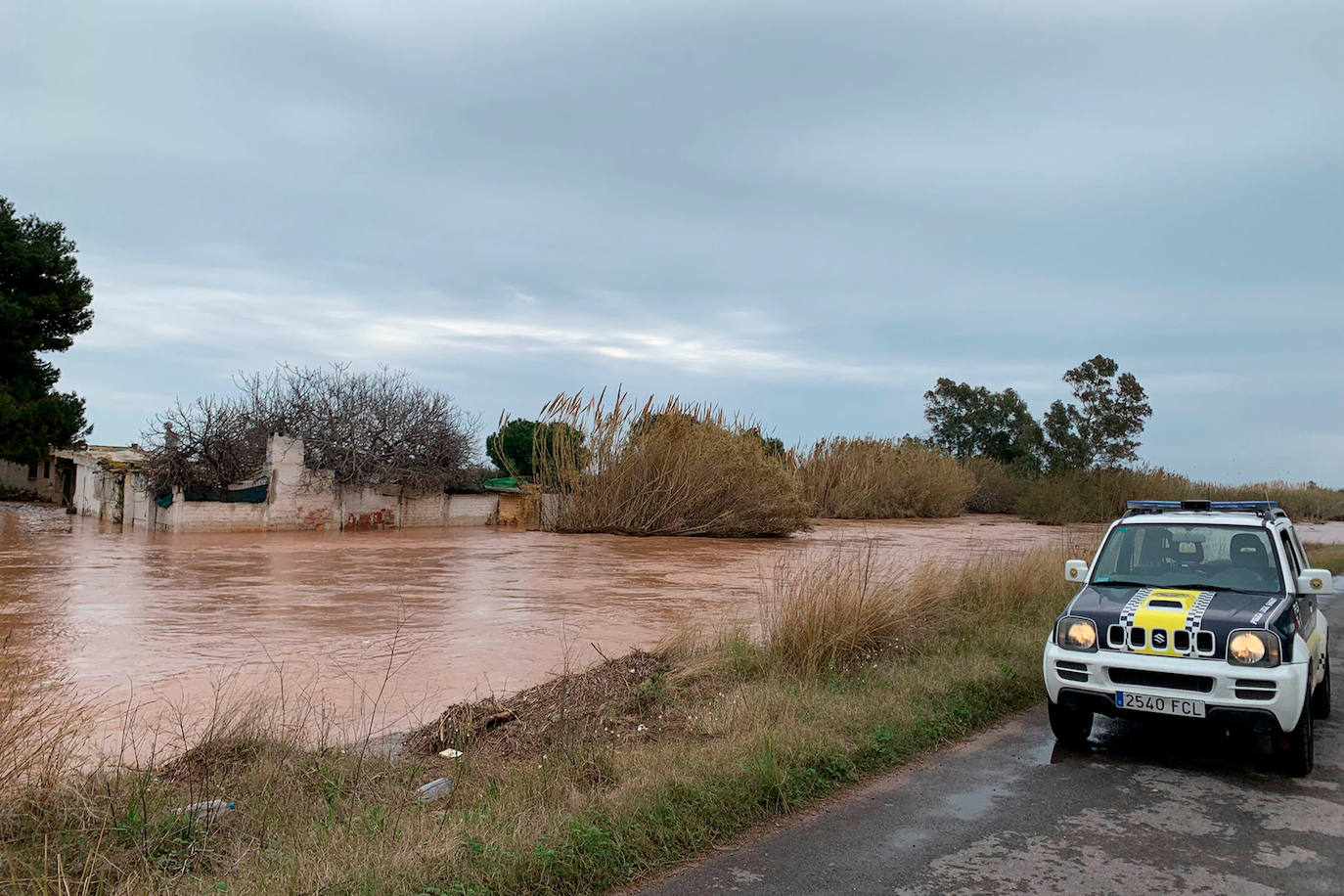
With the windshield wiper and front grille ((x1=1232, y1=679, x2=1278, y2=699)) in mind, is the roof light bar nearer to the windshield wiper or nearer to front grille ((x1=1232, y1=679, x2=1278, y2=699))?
the windshield wiper

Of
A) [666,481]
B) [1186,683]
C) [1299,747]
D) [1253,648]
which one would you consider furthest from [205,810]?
[666,481]

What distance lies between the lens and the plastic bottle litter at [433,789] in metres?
5.26

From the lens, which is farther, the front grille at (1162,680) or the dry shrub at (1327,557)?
the dry shrub at (1327,557)

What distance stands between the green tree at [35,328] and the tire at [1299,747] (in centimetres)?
3979

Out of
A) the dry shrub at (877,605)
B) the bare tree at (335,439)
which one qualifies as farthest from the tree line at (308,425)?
the dry shrub at (877,605)

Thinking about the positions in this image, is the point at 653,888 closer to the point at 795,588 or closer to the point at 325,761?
the point at 325,761

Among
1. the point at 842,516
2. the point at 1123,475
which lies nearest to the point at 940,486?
the point at 842,516

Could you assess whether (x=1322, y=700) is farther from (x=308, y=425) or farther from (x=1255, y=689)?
(x=308, y=425)

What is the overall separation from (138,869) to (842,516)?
120 feet

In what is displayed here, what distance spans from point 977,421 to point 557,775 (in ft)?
184

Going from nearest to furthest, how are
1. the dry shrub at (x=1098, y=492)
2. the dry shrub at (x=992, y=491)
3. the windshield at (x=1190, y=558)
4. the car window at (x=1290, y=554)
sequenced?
Result: the windshield at (x=1190, y=558), the car window at (x=1290, y=554), the dry shrub at (x=1098, y=492), the dry shrub at (x=992, y=491)

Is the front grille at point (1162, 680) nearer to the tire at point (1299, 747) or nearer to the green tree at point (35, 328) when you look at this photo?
the tire at point (1299, 747)

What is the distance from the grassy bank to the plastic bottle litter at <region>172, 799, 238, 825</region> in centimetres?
3

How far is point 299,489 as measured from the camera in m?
27.1
